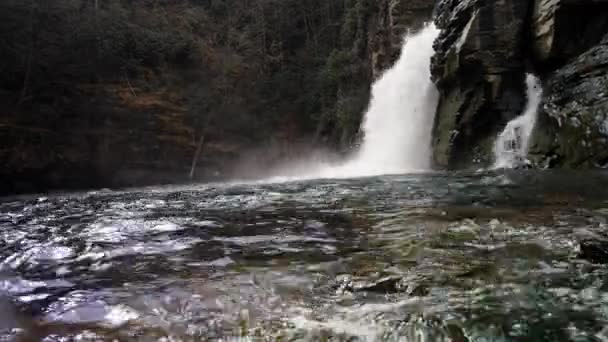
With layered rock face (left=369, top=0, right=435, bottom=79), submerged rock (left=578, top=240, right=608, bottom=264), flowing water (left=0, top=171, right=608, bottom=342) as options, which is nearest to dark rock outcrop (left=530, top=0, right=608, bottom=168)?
flowing water (left=0, top=171, right=608, bottom=342)

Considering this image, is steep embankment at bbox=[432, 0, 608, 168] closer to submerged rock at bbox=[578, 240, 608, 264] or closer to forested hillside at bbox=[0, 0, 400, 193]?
submerged rock at bbox=[578, 240, 608, 264]

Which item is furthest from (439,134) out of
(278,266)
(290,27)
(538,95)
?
(290,27)

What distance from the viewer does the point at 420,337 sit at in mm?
2150

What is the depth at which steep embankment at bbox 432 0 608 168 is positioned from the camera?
8.62m

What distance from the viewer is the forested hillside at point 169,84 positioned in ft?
61.6

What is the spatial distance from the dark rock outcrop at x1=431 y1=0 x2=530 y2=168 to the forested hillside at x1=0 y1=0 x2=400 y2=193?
27.2 ft

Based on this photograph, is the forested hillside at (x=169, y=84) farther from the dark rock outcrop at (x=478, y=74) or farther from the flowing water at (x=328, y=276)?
the flowing water at (x=328, y=276)

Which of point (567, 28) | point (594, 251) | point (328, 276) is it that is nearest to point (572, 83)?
point (567, 28)

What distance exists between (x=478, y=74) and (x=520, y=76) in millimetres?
1020

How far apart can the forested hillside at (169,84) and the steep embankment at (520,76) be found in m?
8.55

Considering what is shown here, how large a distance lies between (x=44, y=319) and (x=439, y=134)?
12.2 m

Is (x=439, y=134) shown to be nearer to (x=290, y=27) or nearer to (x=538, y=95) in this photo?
(x=538, y=95)

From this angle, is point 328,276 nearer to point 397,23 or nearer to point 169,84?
point 397,23

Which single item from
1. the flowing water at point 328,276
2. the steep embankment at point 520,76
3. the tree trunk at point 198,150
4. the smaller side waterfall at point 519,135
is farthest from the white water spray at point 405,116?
the flowing water at point 328,276
